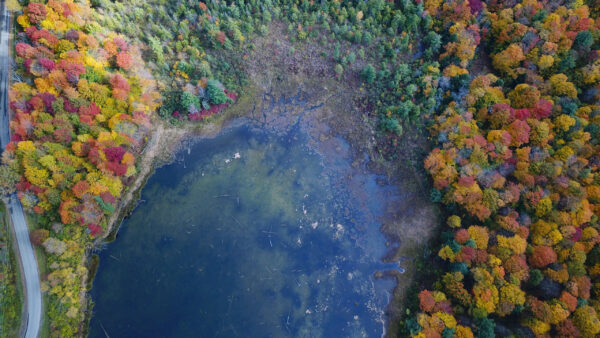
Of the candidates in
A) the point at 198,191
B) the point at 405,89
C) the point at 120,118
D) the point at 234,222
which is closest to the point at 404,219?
the point at 405,89

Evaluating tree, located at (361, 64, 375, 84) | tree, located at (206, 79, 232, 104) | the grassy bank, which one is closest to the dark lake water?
tree, located at (206, 79, 232, 104)

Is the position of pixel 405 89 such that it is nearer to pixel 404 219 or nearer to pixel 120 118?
pixel 404 219

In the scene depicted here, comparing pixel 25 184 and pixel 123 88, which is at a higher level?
pixel 123 88

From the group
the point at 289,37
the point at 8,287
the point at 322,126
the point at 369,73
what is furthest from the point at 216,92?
the point at 8,287

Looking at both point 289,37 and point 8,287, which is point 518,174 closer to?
point 289,37

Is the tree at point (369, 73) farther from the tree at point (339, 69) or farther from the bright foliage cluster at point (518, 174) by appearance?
the bright foliage cluster at point (518, 174)

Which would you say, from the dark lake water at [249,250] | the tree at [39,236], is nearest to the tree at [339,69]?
the dark lake water at [249,250]
